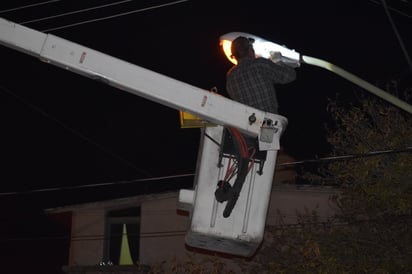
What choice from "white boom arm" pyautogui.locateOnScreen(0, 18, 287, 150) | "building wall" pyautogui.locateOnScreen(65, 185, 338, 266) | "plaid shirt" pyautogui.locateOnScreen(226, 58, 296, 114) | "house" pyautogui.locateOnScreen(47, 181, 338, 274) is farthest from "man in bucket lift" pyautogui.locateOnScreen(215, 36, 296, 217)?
"house" pyautogui.locateOnScreen(47, 181, 338, 274)

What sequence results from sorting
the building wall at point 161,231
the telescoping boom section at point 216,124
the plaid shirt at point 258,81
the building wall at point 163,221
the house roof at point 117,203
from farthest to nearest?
1. the house roof at point 117,203
2. the building wall at point 161,231
3. the building wall at point 163,221
4. the plaid shirt at point 258,81
5. the telescoping boom section at point 216,124

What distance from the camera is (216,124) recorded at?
18.7 feet

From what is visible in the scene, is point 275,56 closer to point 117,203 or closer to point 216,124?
point 216,124

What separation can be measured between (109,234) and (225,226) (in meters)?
15.1

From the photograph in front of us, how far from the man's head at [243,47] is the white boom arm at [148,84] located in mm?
771

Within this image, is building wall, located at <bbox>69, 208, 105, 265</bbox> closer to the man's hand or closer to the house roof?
the house roof

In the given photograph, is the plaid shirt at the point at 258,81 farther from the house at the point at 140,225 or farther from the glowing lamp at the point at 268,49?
the house at the point at 140,225

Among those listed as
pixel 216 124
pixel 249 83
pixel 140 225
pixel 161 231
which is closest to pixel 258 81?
pixel 249 83

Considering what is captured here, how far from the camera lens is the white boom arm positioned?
18.1 feet

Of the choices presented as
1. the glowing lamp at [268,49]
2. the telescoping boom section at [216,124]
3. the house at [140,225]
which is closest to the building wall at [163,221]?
the house at [140,225]

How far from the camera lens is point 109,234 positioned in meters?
20.2

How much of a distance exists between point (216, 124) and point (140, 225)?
48.1ft

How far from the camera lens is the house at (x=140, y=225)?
1898cm

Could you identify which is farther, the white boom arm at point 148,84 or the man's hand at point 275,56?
the man's hand at point 275,56
